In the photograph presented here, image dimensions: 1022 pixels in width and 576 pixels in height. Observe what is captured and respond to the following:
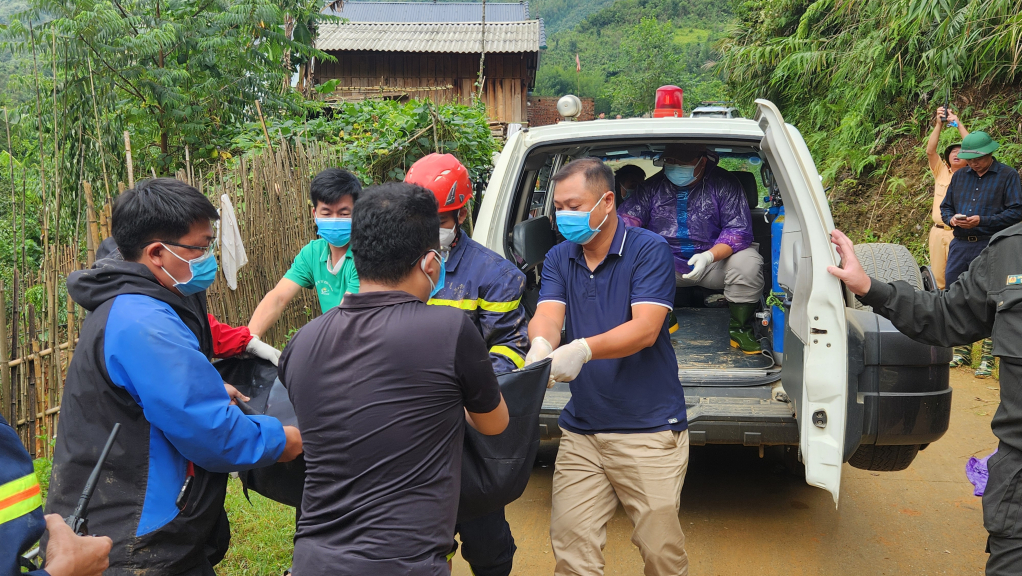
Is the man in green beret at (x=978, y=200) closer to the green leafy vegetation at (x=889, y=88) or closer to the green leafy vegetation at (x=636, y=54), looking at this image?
the green leafy vegetation at (x=889, y=88)

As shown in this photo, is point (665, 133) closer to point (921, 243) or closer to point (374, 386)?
point (374, 386)

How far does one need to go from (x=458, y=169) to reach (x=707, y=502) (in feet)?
7.85

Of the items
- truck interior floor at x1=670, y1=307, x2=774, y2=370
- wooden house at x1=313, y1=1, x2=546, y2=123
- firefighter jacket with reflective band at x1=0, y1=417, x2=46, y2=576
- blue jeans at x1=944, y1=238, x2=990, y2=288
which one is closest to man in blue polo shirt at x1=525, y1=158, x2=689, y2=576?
truck interior floor at x1=670, y1=307, x2=774, y2=370

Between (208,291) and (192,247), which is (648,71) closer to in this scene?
(208,291)

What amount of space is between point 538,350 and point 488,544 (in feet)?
2.26

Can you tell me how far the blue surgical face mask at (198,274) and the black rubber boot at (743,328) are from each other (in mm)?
3111

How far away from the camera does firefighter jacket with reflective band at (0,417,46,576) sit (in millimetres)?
1146

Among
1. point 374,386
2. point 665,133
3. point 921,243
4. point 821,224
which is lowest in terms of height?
point 921,243

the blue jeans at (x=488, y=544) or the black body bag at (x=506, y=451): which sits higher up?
the black body bag at (x=506, y=451)

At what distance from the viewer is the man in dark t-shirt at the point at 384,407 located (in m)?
1.69

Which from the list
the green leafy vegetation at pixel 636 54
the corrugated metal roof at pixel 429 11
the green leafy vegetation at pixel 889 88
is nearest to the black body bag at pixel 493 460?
the green leafy vegetation at pixel 889 88

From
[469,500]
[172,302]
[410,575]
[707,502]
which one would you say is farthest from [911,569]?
[172,302]

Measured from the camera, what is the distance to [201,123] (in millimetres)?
6707

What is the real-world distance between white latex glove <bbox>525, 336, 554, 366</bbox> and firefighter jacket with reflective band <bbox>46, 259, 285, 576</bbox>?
87 cm
